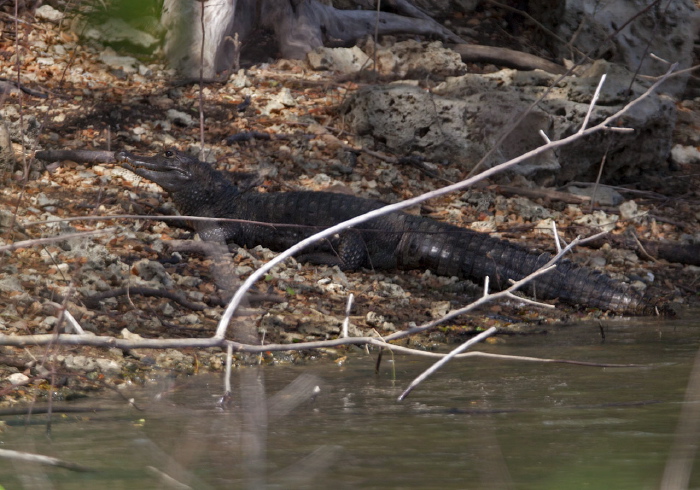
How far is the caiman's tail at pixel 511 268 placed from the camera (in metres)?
6.66

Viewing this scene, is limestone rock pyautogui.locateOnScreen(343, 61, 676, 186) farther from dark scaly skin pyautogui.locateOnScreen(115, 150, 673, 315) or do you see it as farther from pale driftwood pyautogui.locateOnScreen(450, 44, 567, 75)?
dark scaly skin pyautogui.locateOnScreen(115, 150, 673, 315)

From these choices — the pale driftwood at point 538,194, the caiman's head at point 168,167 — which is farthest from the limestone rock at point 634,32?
the caiman's head at point 168,167

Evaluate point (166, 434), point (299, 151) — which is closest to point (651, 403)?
point (166, 434)

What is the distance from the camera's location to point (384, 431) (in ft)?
10.2

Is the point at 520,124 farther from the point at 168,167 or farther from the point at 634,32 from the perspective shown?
the point at 168,167

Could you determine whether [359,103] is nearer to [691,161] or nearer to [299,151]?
[299,151]

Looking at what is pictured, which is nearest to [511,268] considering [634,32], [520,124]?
[520,124]

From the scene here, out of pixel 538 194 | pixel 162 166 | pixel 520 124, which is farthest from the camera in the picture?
pixel 520 124

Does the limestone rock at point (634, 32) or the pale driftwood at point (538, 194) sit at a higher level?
the limestone rock at point (634, 32)

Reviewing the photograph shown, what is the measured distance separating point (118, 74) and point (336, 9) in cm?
353

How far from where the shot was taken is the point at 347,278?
6.87 metres

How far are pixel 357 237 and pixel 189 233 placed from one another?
4.64 ft

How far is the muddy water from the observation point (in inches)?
99.3

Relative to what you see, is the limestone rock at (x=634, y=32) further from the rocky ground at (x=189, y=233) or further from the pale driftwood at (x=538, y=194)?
the pale driftwood at (x=538, y=194)
